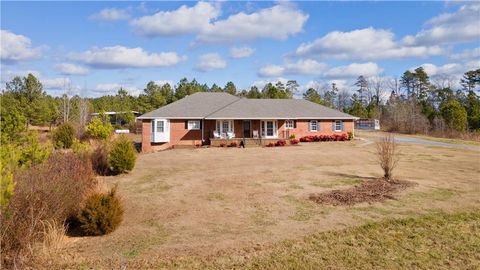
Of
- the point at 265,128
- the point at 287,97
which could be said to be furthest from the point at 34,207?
the point at 287,97

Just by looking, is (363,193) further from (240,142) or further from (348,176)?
(240,142)

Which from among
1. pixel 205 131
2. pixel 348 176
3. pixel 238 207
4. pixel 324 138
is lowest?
pixel 238 207

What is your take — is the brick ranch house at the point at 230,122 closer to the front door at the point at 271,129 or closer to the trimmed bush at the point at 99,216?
the front door at the point at 271,129

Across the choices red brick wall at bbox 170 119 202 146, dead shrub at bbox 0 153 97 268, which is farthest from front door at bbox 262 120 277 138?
dead shrub at bbox 0 153 97 268

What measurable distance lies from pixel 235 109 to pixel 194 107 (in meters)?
3.92

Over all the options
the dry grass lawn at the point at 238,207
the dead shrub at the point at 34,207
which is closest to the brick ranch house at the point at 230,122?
the dry grass lawn at the point at 238,207

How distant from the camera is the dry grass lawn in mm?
7574

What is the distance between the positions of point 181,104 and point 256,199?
25.0 metres

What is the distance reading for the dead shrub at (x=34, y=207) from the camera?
6797mm

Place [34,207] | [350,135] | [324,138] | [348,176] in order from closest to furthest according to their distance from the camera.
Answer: [34,207] < [348,176] < [324,138] < [350,135]

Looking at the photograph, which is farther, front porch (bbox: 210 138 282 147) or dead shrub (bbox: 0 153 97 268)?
front porch (bbox: 210 138 282 147)

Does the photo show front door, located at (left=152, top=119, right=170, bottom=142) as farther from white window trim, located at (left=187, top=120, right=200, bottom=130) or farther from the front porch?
the front porch

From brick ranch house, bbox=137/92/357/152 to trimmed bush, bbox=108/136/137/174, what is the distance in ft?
46.4

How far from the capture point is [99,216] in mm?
8625
